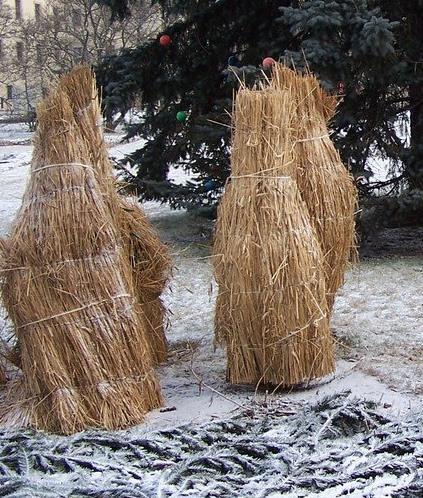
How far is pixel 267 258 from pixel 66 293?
1.01 metres

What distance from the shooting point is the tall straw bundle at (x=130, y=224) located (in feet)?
12.6

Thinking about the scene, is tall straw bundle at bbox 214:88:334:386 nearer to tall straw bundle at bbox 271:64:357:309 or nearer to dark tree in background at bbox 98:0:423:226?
tall straw bundle at bbox 271:64:357:309

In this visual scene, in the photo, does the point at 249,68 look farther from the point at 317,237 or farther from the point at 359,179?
the point at 317,237

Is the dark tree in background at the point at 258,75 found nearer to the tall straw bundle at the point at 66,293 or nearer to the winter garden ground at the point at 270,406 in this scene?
the winter garden ground at the point at 270,406

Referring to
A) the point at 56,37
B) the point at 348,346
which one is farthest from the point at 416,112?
the point at 56,37

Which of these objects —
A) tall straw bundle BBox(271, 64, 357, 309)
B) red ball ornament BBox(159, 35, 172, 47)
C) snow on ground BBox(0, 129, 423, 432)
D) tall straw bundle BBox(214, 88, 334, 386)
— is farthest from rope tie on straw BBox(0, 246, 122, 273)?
red ball ornament BBox(159, 35, 172, 47)

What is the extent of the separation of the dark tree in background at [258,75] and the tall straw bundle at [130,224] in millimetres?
2258

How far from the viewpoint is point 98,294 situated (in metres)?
3.76

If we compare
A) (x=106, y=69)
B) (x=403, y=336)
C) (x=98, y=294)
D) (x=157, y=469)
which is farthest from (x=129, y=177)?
(x=157, y=469)

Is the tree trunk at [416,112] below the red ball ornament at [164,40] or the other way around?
below

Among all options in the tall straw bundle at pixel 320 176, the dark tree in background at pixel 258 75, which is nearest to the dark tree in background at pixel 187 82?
the dark tree in background at pixel 258 75

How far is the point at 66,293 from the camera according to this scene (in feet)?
12.2

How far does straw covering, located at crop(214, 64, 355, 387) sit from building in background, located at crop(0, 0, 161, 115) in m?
18.5

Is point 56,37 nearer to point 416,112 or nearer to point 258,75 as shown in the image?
point 416,112
